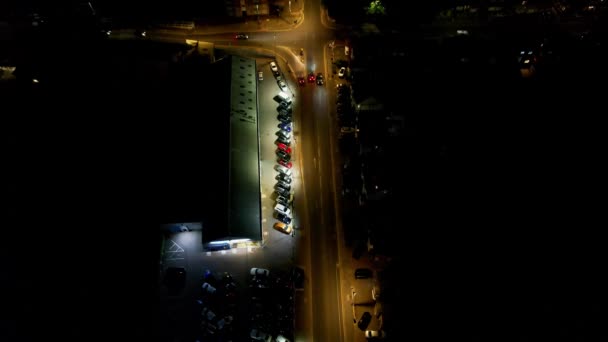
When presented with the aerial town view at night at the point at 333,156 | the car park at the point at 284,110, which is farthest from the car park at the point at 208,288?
the car park at the point at 284,110

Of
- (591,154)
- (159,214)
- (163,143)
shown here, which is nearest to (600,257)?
(591,154)

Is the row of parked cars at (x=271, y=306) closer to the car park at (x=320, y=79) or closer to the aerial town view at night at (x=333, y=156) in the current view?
the aerial town view at night at (x=333, y=156)

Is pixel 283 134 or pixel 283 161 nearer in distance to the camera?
pixel 283 161

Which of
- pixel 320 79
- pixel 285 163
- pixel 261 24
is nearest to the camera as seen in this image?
pixel 285 163

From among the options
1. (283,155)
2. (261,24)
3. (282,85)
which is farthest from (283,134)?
(261,24)

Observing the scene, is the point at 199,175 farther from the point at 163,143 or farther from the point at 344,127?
the point at 344,127

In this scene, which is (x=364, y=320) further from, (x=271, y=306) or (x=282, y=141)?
(x=282, y=141)

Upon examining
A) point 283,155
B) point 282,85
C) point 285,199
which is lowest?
point 285,199
